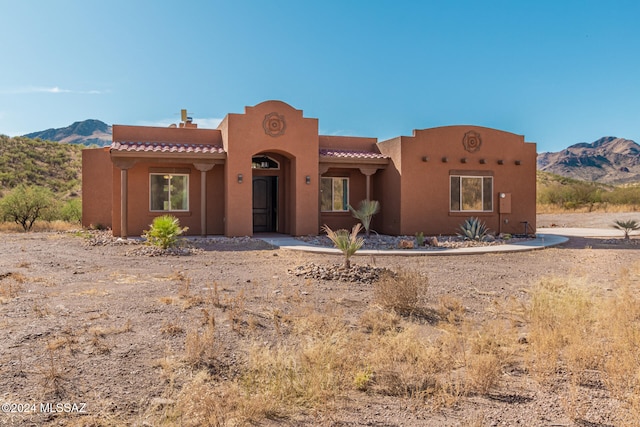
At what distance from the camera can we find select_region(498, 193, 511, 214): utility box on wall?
18.0 metres

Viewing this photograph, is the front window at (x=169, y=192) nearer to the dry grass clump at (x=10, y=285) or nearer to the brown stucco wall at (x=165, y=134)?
the brown stucco wall at (x=165, y=134)

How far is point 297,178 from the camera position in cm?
1686

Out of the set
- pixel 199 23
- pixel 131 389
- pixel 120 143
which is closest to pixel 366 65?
pixel 199 23

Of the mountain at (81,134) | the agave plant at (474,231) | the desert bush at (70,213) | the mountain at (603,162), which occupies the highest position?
the mountain at (81,134)

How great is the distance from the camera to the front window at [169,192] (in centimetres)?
1680

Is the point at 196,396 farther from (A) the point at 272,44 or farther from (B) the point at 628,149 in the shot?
(B) the point at 628,149

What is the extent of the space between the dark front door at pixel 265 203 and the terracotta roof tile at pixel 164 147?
2526 mm

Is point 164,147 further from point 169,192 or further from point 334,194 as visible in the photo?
point 334,194

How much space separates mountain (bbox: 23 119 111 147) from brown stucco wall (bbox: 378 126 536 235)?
15455 cm

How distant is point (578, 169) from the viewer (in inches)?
4498

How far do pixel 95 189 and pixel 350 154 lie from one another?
1041cm

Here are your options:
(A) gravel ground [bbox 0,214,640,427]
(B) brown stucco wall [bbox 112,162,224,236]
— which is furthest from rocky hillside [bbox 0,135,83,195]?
(A) gravel ground [bbox 0,214,640,427]

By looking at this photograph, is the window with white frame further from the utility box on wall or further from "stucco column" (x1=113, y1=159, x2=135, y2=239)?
"stucco column" (x1=113, y1=159, x2=135, y2=239)

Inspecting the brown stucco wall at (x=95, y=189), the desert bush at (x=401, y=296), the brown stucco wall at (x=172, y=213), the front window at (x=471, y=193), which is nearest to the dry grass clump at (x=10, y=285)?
the desert bush at (x=401, y=296)
